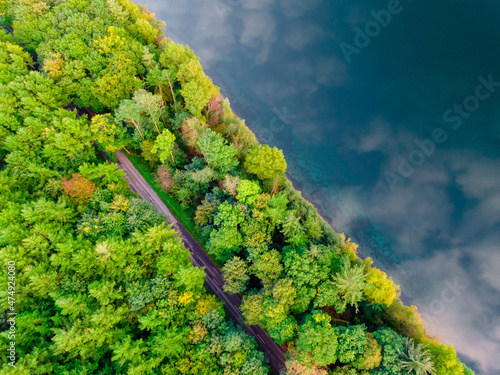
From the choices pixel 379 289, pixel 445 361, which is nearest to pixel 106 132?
pixel 379 289

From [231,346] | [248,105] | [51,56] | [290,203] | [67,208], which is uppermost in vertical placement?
[248,105]

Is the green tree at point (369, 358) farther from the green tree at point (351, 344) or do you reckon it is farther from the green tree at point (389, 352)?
the green tree at point (389, 352)

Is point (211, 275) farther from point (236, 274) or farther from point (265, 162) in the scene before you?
point (265, 162)

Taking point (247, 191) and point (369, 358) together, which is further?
point (247, 191)

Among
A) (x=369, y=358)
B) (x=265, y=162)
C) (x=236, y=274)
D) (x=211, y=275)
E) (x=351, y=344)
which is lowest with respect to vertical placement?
(x=369, y=358)

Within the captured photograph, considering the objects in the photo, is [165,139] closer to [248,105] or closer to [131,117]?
[131,117]

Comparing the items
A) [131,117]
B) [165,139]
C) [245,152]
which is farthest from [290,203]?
[131,117]

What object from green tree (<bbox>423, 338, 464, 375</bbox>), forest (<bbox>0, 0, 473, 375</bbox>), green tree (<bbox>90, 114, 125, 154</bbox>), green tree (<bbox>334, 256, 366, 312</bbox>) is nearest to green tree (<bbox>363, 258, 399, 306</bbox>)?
forest (<bbox>0, 0, 473, 375</bbox>)
